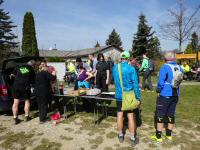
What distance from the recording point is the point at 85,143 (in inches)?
232

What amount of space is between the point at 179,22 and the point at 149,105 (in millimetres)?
20157

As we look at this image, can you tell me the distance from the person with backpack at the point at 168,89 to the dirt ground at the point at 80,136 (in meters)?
0.41

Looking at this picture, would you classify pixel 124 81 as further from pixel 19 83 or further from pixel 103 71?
pixel 103 71

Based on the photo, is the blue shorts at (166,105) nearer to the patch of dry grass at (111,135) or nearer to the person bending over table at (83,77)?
the patch of dry grass at (111,135)

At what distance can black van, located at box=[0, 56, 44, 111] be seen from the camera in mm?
8180

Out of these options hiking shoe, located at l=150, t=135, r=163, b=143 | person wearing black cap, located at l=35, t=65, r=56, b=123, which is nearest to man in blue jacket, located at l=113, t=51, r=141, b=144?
hiking shoe, located at l=150, t=135, r=163, b=143

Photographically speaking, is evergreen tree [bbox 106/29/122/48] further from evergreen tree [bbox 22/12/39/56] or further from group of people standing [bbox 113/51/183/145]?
group of people standing [bbox 113/51/183/145]

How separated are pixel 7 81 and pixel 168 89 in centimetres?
514

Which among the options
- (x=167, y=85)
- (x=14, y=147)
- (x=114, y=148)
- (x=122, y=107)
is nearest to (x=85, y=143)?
(x=114, y=148)

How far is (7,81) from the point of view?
27.8ft

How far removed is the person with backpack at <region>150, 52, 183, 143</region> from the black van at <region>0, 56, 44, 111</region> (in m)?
4.55

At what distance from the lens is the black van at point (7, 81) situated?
818 cm

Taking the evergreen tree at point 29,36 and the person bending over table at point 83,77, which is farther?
the evergreen tree at point 29,36

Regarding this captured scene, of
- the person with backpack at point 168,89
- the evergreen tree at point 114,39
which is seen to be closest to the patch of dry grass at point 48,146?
the person with backpack at point 168,89
